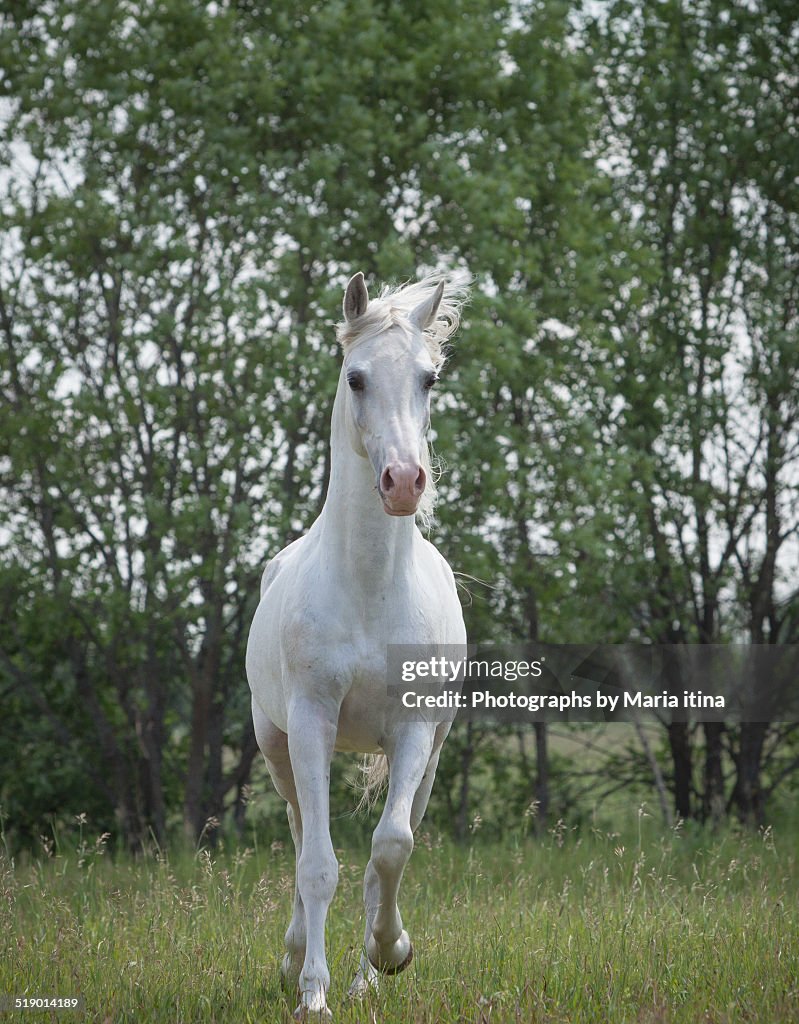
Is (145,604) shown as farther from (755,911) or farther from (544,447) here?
(755,911)

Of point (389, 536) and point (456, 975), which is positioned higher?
point (389, 536)

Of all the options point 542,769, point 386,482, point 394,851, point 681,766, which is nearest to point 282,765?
point 394,851

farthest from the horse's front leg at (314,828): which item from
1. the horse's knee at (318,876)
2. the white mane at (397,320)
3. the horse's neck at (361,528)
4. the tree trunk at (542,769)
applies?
the tree trunk at (542,769)

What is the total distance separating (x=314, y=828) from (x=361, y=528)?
0.98m

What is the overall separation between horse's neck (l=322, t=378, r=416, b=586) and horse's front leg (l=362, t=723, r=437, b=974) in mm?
554

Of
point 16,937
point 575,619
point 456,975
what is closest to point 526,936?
point 456,975

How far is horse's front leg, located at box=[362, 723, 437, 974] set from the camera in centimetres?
362

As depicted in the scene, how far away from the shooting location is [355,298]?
387 centimetres

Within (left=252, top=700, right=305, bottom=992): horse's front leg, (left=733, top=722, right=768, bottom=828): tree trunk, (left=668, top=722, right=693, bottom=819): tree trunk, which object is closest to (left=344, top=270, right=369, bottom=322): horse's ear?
(left=252, top=700, right=305, bottom=992): horse's front leg

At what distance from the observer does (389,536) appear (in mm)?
3824

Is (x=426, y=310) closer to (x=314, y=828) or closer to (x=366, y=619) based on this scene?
(x=366, y=619)

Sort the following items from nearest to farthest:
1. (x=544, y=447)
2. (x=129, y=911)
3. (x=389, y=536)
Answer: (x=389, y=536), (x=129, y=911), (x=544, y=447)

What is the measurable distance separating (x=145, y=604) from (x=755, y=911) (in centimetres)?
507

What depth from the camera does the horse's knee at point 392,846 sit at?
3602 millimetres
